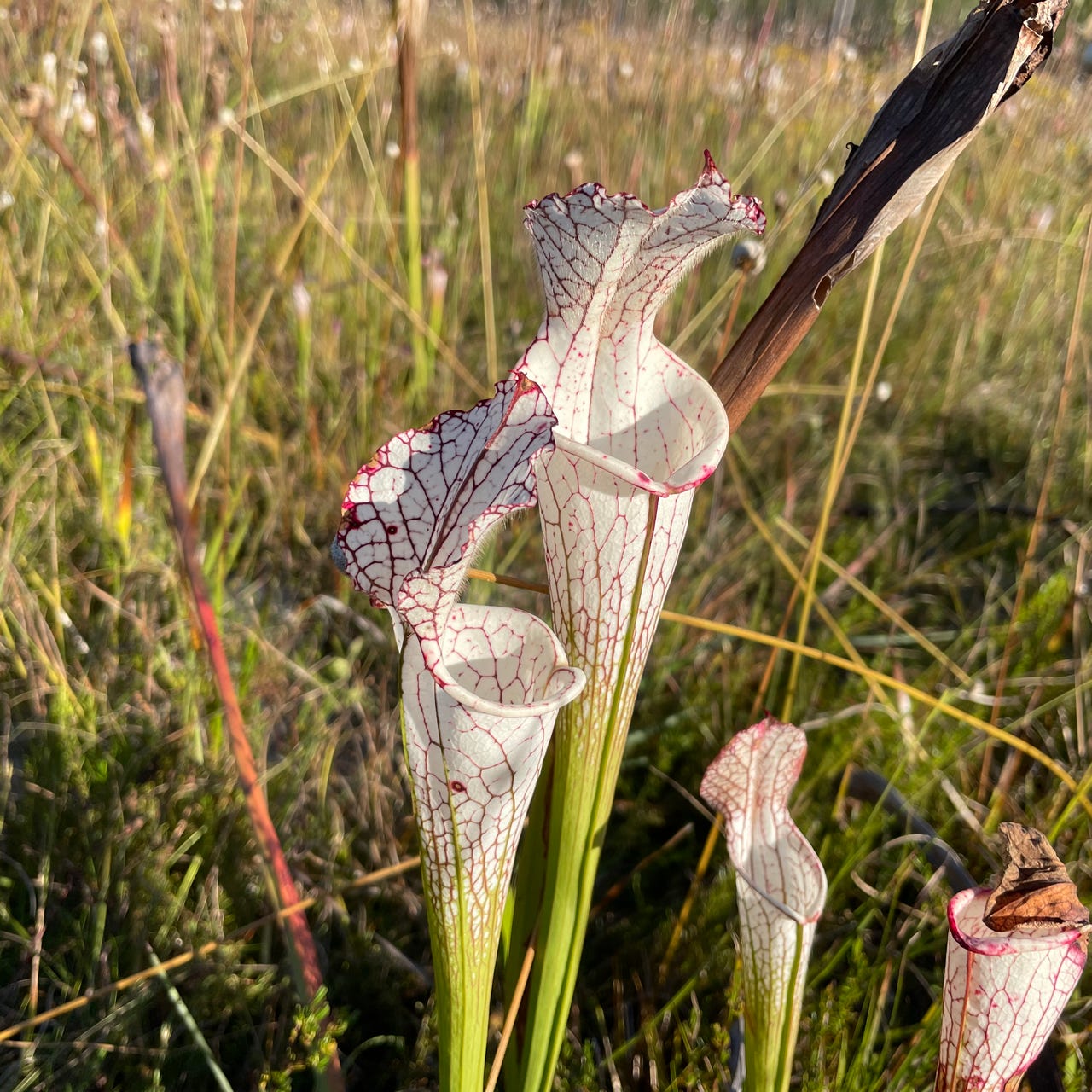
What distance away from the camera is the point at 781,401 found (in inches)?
80.5

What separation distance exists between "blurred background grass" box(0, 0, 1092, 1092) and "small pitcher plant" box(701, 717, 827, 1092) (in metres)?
0.17

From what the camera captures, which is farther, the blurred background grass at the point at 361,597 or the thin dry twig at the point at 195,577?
the blurred background grass at the point at 361,597

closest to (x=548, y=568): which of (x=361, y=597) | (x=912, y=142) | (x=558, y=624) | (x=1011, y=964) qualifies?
(x=558, y=624)

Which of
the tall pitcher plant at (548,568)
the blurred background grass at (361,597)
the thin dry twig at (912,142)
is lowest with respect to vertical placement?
the blurred background grass at (361,597)

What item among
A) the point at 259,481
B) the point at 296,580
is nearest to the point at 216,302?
the point at 259,481

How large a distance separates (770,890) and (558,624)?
1.21 ft

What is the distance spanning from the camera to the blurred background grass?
37.9 inches

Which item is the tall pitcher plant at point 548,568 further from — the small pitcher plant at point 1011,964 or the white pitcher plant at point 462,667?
the small pitcher plant at point 1011,964

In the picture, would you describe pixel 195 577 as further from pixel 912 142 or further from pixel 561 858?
pixel 912 142

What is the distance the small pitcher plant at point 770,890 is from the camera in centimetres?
67

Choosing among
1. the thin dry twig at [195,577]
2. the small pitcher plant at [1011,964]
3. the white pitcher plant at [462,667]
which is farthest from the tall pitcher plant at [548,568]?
the small pitcher plant at [1011,964]

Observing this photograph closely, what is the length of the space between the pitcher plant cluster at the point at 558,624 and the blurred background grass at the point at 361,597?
0.67ft

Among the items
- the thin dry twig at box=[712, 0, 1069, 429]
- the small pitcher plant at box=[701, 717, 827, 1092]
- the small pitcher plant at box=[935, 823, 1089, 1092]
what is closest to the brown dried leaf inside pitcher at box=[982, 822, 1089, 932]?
the small pitcher plant at box=[935, 823, 1089, 1092]

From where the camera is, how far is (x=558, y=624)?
0.55 m
